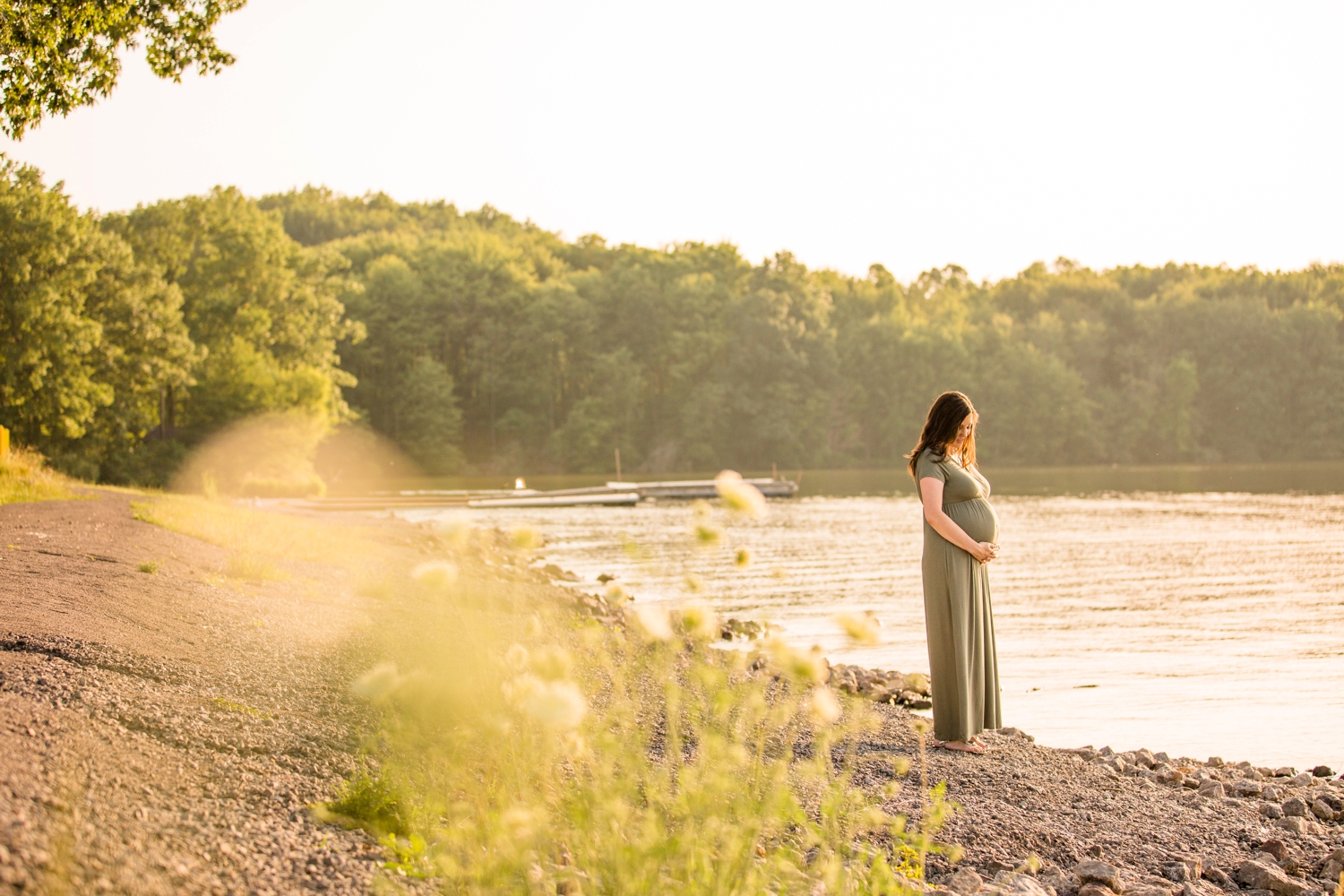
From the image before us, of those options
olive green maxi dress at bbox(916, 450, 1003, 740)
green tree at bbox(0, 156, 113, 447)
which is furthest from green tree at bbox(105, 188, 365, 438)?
olive green maxi dress at bbox(916, 450, 1003, 740)

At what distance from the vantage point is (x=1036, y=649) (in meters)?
12.6

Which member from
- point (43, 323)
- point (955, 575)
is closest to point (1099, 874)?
point (955, 575)

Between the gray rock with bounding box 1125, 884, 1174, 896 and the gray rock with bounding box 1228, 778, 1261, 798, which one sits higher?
the gray rock with bounding box 1125, 884, 1174, 896

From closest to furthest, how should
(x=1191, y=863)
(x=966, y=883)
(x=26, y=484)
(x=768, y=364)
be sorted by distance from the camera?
(x=966, y=883), (x=1191, y=863), (x=26, y=484), (x=768, y=364)

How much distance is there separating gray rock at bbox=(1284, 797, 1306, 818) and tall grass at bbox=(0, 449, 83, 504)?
46.5 feet

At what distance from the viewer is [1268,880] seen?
192 inches

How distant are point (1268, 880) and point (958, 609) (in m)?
2.14

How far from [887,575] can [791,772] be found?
1452 centimetres

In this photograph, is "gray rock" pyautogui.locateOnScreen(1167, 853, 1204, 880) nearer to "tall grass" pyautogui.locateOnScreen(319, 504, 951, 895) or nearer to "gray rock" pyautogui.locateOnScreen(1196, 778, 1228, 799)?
"tall grass" pyautogui.locateOnScreen(319, 504, 951, 895)

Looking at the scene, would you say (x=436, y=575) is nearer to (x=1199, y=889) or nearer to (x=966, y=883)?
(x=966, y=883)

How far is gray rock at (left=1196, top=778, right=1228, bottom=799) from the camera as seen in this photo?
648 centimetres

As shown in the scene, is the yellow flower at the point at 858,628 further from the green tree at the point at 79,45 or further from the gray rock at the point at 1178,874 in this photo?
the green tree at the point at 79,45

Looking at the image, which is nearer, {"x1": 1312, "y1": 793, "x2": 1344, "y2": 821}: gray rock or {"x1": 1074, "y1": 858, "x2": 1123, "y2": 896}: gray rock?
{"x1": 1074, "y1": 858, "x2": 1123, "y2": 896}: gray rock

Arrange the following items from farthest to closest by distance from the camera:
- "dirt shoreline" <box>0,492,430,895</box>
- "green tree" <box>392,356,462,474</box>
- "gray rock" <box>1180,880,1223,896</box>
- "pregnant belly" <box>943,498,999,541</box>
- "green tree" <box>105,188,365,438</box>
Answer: "green tree" <box>392,356,462,474</box>, "green tree" <box>105,188,365,438</box>, "pregnant belly" <box>943,498,999,541</box>, "gray rock" <box>1180,880,1223,896</box>, "dirt shoreline" <box>0,492,430,895</box>
